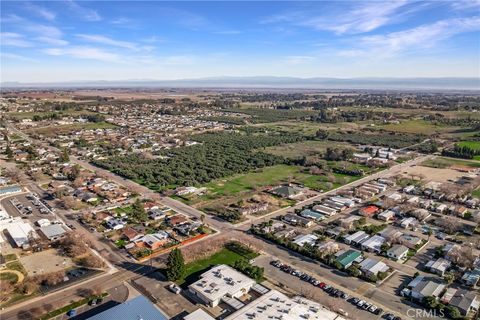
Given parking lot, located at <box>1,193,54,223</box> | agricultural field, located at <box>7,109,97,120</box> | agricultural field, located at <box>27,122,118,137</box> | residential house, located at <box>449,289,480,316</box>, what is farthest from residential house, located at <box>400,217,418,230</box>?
agricultural field, located at <box>7,109,97,120</box>

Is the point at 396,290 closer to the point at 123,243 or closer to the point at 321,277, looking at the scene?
the point at 321,277

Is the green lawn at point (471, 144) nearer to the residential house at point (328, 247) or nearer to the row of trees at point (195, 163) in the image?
the row of trees at point (195, 163)

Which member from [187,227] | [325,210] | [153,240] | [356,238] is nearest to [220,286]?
[153,240]

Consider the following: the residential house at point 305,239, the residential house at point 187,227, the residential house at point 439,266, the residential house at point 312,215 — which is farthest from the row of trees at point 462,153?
the residential house at point 187,227

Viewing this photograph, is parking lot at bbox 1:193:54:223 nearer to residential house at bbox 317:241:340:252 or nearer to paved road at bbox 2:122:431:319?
paved road at bbox 2:122:431:319

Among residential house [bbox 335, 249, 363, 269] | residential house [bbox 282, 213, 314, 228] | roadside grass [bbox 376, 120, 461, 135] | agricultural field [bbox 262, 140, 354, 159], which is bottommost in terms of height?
residential house [bbox 335, 249, 363, 269]
